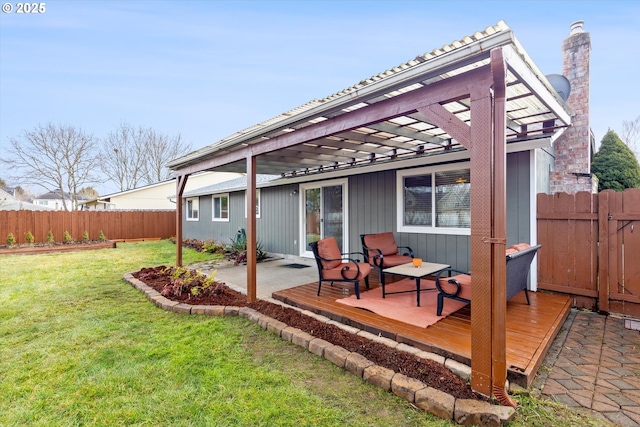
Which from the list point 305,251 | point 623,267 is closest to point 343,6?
point 305,251

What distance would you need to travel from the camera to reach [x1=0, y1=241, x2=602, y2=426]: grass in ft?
6.88

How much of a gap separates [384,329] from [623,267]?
10.9 feet

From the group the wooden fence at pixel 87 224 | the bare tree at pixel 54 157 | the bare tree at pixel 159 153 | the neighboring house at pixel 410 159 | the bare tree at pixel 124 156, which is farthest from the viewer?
the bare tree at pixel 159 153

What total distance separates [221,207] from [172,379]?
10.3 m

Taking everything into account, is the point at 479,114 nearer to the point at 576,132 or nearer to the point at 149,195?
the point at 576,132

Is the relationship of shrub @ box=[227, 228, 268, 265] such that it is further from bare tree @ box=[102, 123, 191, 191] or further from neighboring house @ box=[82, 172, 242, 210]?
bare tree @ box=[102, 123, 191, 191]

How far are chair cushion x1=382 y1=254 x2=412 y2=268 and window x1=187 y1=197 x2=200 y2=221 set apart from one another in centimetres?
1101

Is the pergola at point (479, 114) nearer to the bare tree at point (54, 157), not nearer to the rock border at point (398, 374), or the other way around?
the rock border at point (398, 374)

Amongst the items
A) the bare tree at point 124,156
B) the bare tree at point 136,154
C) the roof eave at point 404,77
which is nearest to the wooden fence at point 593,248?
the roof eave at point 404,77

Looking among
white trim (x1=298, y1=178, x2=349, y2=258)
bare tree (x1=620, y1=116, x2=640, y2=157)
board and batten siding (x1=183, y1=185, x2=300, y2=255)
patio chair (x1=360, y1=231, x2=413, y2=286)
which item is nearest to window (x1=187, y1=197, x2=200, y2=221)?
board and batten siding (x1=183, y1=185, x2=300, y2=255)

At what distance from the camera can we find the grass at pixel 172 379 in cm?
210

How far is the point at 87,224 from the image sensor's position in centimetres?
1469

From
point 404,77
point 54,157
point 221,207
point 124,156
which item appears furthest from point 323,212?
point 124,156

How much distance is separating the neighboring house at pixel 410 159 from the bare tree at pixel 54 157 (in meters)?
20.5
